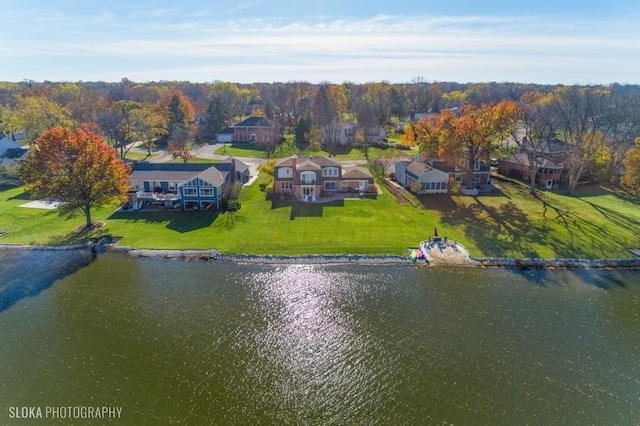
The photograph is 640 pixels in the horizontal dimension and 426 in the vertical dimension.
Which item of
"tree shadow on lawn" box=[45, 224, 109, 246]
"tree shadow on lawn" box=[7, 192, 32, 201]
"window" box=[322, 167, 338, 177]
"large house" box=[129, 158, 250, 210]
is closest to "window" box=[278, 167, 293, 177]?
"window" box=[322, 167, 338, 177]

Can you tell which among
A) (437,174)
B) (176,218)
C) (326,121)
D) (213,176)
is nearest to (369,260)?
(437,174)

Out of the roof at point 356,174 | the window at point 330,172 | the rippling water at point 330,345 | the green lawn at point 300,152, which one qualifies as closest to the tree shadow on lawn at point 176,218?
the rippling water at point 330,345

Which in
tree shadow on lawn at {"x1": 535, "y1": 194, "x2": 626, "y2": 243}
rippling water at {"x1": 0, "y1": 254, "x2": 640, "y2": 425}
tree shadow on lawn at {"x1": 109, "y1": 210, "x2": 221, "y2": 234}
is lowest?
rippling water at {"x1": 0, "y1": 254, "x2": 640, "y2": 425}

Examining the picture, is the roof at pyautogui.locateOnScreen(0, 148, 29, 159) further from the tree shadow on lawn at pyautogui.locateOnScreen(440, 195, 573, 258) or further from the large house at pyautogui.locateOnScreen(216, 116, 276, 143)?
the tree shadow on lawn at pyautogui.locateOnScreen(440, 195, 573, 258)

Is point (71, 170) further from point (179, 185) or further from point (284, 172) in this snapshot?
point (284, 172)

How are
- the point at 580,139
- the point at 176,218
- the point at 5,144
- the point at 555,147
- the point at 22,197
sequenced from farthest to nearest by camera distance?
the point at 5,144
the point at 555,147
the point at 580,139
the point at 22,197
the point at 176,218
